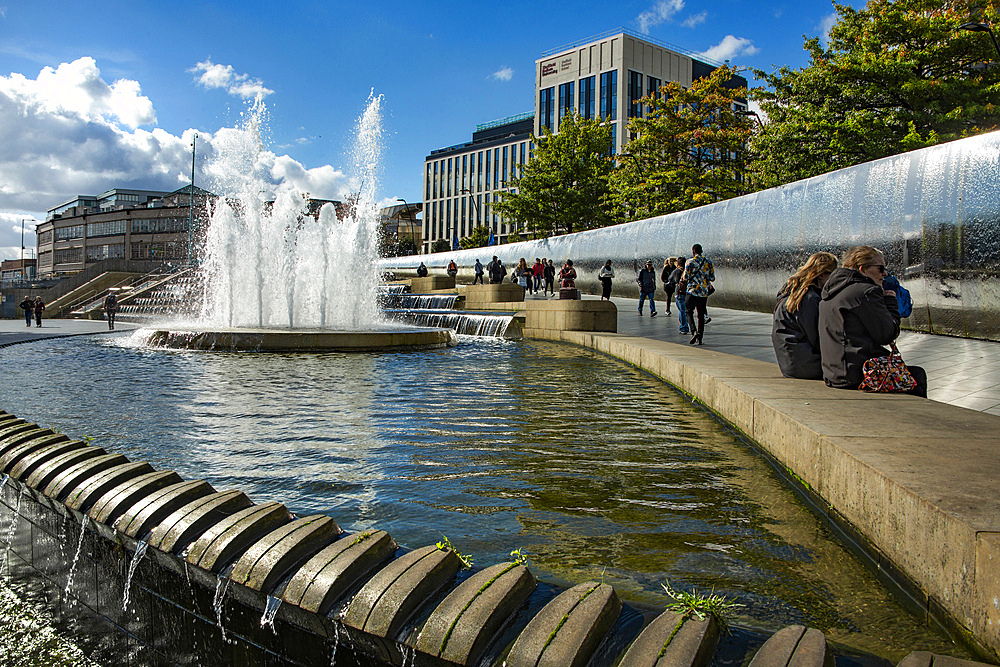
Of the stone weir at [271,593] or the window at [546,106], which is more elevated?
the window at [546,106]

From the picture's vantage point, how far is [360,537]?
2.54 metres

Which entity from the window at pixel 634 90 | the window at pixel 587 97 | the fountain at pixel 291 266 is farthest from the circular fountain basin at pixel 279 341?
the window at pixel 587 97

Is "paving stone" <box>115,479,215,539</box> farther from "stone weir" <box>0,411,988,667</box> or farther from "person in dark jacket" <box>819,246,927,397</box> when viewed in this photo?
"person in dark jacket" <box>819,246,927,397</box>

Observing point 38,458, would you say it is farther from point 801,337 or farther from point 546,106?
point 546,106

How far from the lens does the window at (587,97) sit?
225 feet

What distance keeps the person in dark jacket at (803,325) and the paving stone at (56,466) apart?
4.96m

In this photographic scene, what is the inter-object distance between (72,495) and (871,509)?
357 cm

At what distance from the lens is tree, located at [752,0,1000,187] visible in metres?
20.9

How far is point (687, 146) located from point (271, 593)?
1357 inches

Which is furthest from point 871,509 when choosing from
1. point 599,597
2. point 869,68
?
point 869,68

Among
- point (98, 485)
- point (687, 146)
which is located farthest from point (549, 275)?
point (98, 485)

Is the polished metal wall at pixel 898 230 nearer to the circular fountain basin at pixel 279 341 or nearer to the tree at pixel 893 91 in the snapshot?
the tree at pixel 893 91

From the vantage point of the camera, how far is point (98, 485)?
3.30 metres

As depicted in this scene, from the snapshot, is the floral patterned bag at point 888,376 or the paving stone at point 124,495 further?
the floral patterned bag at point 888,376
